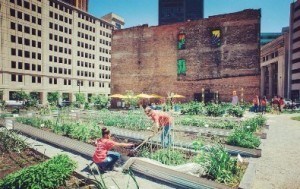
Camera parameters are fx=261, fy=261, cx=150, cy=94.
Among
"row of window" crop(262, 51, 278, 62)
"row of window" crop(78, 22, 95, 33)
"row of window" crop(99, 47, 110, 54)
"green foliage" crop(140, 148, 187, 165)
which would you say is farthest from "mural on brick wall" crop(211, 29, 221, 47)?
"row of window" crop(262, 51, 278, 62)

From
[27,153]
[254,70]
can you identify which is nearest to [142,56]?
[254,70]

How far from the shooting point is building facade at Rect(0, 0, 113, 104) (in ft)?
164

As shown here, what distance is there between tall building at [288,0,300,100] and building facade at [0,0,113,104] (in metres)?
52.6

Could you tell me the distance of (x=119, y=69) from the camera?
47.2 meters

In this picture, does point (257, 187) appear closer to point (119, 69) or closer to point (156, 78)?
point (156, 78)

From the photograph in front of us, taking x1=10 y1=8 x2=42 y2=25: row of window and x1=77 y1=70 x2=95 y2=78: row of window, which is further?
x1=77 y1=70 x2=95 y2=78: row of window

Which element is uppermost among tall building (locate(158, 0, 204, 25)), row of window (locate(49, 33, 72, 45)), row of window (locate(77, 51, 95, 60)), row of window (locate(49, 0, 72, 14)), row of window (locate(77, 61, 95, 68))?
tall building (locate(158, 0, 204, 25))

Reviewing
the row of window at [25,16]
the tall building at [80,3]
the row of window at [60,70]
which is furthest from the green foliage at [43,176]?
the tall building at [80,3]

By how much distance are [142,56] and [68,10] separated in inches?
1176

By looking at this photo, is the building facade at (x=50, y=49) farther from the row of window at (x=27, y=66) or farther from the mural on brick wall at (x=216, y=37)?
the mural on brick wall at (x=216, y=37)

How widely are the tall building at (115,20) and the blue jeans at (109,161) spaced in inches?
3492

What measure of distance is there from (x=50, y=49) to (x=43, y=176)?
58.5 m

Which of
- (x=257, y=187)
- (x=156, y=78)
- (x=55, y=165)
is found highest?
(x=156, y=78)

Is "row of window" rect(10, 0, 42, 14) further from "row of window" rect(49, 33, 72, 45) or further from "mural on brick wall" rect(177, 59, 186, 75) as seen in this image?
"mural on brick wall" rect(177, 59, 186, 75)
